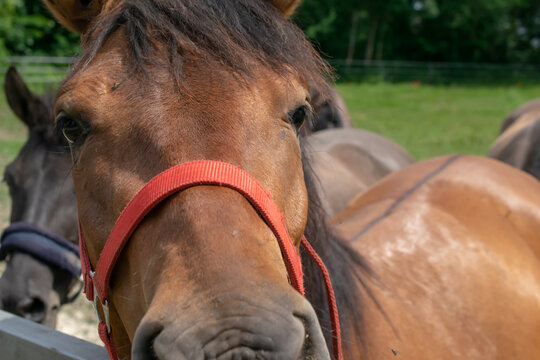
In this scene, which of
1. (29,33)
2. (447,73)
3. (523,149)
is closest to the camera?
(523,149)

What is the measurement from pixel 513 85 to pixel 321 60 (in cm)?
2716

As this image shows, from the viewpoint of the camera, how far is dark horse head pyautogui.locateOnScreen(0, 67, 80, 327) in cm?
295

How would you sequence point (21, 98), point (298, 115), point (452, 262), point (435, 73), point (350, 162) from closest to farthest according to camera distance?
point (298, 115), point (452, 262), point (21, 98), point (350, 162), point (435, 73)

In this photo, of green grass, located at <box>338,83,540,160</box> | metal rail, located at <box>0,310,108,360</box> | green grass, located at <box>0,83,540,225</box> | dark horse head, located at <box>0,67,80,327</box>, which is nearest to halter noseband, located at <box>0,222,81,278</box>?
dark horse head, located at <box>0,67,80,327</box>

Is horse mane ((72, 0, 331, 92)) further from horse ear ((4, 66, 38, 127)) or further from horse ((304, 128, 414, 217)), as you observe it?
horse ((304, 128, 414, 217))

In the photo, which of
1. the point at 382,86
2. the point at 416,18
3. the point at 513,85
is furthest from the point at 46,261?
the point at 416,18

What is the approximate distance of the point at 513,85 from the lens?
25797 mm

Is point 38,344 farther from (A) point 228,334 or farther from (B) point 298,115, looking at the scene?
(B) point 298,115

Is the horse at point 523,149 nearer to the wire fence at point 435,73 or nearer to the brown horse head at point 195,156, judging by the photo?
the brown horse head at point 195,156

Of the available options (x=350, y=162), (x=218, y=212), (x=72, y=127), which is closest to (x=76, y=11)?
(x=72, y=127)

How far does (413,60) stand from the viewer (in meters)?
33.2

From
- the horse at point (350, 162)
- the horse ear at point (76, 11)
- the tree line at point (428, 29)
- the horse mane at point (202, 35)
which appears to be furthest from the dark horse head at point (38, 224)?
the tree line at point (428, 29)

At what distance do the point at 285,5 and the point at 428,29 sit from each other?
34107mm

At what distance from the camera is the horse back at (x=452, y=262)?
200cm
